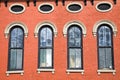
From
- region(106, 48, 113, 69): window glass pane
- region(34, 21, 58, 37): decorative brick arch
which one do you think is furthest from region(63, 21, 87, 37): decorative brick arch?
region(106, 48, 113, 69): window glass pane

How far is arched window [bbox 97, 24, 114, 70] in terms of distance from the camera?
69.6 ft

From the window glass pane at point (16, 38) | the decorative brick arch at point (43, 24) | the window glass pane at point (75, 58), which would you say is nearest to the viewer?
the window glass pane at point (75, 58)

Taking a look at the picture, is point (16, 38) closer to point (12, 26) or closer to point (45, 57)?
point (12, 26)

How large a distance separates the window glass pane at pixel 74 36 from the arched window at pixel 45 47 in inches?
51.0

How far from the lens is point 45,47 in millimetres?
21672

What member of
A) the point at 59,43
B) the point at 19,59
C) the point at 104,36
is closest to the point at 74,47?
the point at 59,43

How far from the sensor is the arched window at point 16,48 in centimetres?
2145

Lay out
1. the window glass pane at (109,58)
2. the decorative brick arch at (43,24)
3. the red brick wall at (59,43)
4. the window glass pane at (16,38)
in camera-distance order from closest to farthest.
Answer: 1. the red brick wall at (59,43)
2. the window glass pane at (109,58)
3. the decorative brick arch at (43,24)
4. the window glass pane at (16,38)

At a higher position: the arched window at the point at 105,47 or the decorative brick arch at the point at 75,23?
the decorative brick arch at the point at 75,23

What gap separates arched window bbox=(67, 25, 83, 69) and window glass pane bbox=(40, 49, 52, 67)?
4.32 feet

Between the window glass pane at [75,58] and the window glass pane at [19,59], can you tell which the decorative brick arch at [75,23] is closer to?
the window glass pane at [75,58]

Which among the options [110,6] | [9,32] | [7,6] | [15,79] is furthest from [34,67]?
[110,6]

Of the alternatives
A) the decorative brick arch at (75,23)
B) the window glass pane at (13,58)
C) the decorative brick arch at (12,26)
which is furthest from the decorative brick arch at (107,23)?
the window glass pane at (13,58)

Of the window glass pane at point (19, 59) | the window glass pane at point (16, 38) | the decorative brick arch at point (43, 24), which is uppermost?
the decorative brick arch at point (43, 24)
